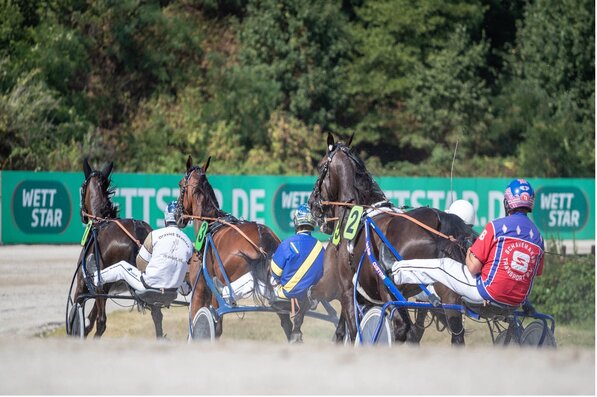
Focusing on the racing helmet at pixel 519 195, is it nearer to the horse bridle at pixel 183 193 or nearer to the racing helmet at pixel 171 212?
the horse bridle at pixel 183 193

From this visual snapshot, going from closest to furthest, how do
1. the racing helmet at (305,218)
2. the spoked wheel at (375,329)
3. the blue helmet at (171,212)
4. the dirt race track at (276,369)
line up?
the dirt race track at (276,369) → the spoked wheel at (375,329) → the racing helmet at (305,218) → the blue helmet at (171,212)

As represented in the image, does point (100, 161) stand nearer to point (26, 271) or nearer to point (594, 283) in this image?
point (26, 271)

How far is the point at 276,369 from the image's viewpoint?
21.4 feet

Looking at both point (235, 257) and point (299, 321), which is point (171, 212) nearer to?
point (235, 257)

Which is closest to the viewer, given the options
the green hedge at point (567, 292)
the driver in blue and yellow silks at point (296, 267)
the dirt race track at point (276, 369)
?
the dirt race track at point (276, 369)

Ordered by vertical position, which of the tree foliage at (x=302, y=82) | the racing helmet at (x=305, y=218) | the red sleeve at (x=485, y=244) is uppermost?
the tree foliage at (x=302, y=82)

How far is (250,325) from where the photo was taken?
618 inches

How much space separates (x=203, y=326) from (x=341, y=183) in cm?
192

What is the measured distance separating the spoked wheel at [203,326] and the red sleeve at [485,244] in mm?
3119

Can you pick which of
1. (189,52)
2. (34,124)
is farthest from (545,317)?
(189,52)

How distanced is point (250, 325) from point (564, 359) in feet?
30.0

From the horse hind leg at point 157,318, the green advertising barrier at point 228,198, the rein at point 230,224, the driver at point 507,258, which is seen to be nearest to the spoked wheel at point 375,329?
the driver at point 507,258

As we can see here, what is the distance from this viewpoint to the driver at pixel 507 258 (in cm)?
827

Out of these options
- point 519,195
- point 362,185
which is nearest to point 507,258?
point 519,195
